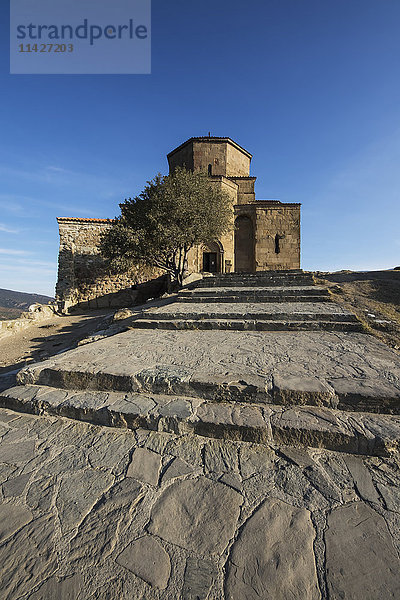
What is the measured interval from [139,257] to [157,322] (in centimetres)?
744

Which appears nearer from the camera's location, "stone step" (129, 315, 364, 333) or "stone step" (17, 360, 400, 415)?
"stone step" (17, 360, 400, 415)

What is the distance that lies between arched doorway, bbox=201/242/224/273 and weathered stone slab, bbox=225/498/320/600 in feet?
54.9

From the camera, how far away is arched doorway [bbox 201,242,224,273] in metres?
17.7

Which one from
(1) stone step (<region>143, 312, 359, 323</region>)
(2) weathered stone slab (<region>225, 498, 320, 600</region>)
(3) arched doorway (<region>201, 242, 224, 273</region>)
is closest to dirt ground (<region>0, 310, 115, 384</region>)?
(1) stone step (<region>143, 312, 359, 323</region>)

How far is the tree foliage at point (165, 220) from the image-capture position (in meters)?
10.8

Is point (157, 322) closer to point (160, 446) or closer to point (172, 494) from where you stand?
point (160, 446)

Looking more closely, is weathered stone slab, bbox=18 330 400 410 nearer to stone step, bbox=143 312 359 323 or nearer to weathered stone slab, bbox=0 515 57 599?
stone step, bbox=143 312 359 323

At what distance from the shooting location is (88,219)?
17.1m

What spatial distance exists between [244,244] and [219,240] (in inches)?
122

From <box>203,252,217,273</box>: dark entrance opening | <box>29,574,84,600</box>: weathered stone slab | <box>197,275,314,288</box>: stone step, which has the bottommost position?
<box>29,574,84,600</box>: weathered stone slab

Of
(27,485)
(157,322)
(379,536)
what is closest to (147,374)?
(27,485)

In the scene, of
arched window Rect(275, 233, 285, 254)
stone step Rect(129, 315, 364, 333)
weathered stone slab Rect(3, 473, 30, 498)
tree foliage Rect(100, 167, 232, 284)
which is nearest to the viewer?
weathered stone slab Rect(3, 473, 30, 498)

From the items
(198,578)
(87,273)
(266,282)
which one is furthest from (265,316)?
(87,273)

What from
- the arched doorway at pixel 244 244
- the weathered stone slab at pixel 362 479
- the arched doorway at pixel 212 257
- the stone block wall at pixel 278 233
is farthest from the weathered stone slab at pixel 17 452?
the arched doorway at pixel 244 244
